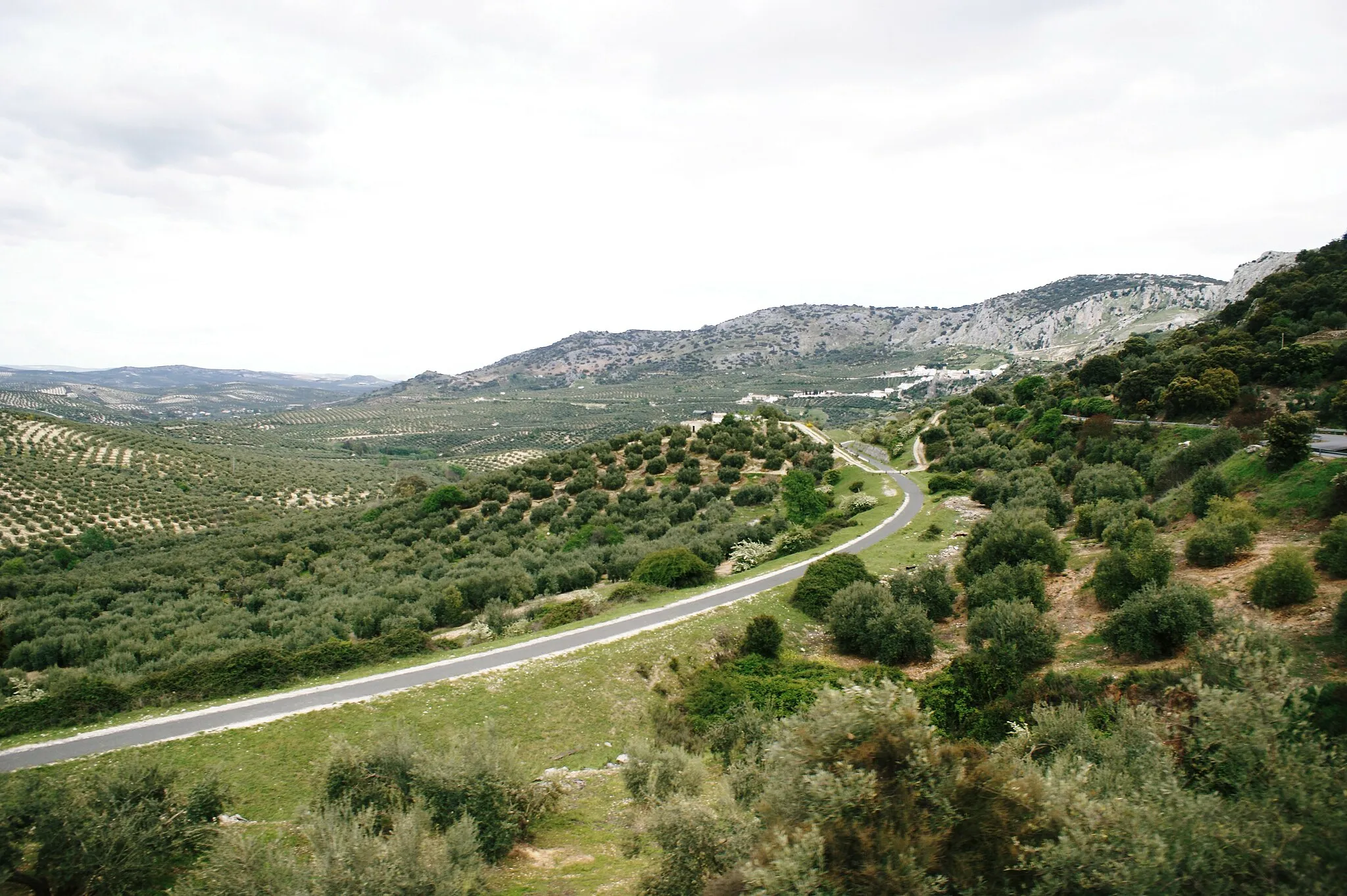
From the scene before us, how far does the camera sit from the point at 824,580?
2103 centimetres

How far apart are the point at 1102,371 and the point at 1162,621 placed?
143 ft

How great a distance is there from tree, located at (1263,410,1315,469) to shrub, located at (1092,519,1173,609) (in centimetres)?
650

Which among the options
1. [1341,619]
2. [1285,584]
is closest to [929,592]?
[1285,584]

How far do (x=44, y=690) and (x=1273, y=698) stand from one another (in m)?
24.4

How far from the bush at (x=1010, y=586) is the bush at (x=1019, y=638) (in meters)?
2.06

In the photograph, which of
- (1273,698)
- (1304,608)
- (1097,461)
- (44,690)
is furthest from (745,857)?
(1097,461)

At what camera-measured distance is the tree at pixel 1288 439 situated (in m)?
18.8

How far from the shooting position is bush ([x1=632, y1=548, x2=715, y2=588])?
24.4 m

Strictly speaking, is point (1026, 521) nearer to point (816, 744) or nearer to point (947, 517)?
point (947, 517)

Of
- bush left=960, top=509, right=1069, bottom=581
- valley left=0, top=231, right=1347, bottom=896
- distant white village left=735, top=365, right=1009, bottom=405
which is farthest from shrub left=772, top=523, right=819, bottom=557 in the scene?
distant white village left=735, top=365, right=1009, bottom=405

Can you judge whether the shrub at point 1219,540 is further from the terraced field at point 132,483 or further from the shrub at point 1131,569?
the terraced field at point 132,483

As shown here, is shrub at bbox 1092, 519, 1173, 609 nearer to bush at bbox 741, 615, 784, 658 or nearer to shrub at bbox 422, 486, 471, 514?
bush at bbox 741, 615, 784, 658

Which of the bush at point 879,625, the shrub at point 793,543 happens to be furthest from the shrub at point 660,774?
the shrub at point 793,543

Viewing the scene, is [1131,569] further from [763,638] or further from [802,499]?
[802,499]
